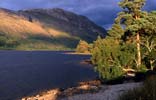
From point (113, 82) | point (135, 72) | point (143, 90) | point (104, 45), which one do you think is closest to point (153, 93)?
point (143, 90)

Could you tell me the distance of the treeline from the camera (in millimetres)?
56062

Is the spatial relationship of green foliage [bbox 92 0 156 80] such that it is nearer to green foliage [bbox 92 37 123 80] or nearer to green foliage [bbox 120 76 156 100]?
green foliage [bbox 92 37 123 80]

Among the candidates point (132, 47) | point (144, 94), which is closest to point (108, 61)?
point (132, 47)

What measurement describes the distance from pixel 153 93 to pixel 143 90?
123cm

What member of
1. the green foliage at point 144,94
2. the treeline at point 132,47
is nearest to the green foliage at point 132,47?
the treeline at point 132,47

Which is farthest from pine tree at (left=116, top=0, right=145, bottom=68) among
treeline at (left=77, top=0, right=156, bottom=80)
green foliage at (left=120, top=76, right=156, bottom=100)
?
green foliage at (left=120, top=76, right=156, bottom=100)

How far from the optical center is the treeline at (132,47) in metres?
56.1

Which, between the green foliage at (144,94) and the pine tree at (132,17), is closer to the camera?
the green foliage at (144,94)

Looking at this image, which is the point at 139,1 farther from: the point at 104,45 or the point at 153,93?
the point at 153,93

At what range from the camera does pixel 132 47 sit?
193 feet

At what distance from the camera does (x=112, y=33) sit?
9900 centimetres

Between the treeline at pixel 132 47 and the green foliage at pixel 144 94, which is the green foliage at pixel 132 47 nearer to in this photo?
the treeline at pixel 132 47

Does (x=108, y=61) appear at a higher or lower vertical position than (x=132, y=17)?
lower

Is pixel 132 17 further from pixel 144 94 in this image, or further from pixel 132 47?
pixel 144 94
